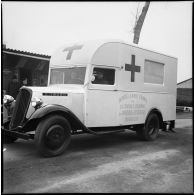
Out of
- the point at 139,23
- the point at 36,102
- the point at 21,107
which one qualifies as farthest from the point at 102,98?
the point at 139,23

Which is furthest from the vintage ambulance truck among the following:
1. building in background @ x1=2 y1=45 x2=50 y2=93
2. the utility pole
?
the utility pole

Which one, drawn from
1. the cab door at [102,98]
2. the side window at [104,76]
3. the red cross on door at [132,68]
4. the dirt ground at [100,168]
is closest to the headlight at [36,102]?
the dirt ground at [100,168]

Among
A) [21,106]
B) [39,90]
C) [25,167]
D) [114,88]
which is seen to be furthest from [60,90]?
[25,167]

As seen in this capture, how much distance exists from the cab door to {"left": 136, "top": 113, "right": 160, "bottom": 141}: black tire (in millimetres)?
1316

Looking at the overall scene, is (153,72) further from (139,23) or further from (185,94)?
(185,94)

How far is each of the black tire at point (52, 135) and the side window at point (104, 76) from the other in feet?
4.32

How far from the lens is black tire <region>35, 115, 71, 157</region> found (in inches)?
204

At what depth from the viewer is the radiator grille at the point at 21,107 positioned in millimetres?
5520

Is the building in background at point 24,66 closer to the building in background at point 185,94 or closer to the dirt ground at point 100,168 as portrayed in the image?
the dirt ground at point 100,168

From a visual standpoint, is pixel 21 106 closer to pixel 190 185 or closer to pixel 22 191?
pixel 22 191

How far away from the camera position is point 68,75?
6707 millimetres

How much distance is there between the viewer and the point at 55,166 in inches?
190

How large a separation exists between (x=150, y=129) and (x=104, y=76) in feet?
8.11

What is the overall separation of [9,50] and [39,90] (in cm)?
576
